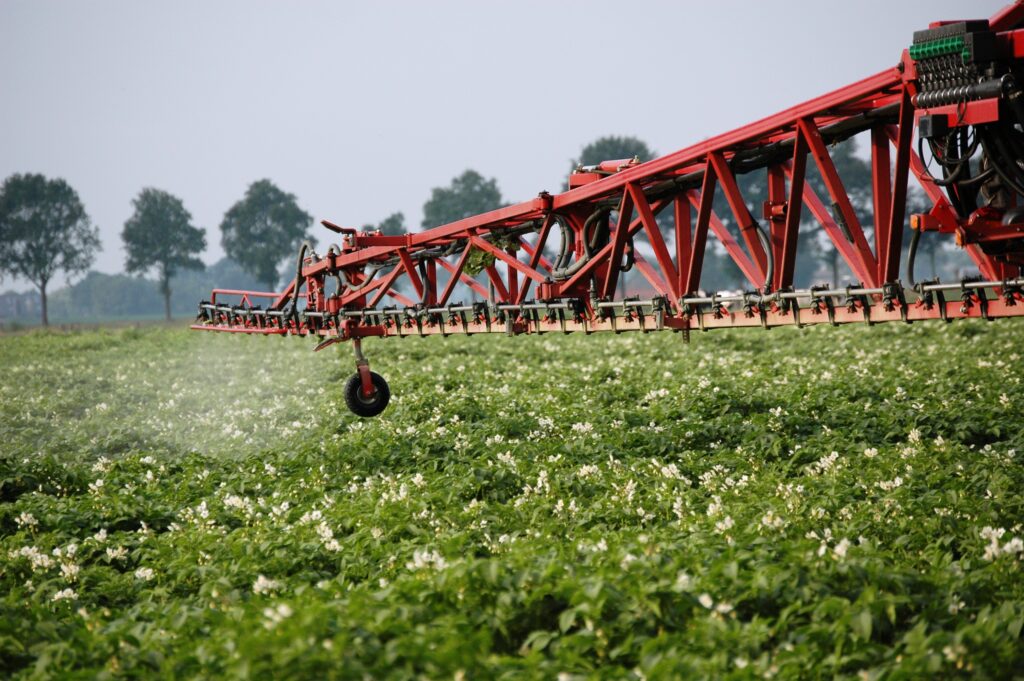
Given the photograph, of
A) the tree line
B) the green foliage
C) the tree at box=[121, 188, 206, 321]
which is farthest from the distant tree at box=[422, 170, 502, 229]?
the green foliage

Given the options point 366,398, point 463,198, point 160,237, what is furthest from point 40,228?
point 366,398

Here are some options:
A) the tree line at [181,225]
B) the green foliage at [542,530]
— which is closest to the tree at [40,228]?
the tree line at [181,225]

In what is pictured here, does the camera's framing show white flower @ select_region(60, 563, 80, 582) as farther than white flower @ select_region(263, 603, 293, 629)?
Yes

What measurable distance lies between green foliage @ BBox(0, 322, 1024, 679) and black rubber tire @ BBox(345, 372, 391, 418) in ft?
1.17

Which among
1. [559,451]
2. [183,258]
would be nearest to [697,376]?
Result: [559,451]

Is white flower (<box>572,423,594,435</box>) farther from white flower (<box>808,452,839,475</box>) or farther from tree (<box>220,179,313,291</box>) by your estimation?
tree (<box>220,179,313,291</box>)

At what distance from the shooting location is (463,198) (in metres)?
108

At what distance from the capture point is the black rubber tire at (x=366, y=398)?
14570 millimetres

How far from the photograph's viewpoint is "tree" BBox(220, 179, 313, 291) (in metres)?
107

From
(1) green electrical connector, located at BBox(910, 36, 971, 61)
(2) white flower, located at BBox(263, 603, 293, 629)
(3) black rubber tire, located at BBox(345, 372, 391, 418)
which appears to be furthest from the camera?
(3) black rubber tire, located at BBox(345, 372, 391, 418)

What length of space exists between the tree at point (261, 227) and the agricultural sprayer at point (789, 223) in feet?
317

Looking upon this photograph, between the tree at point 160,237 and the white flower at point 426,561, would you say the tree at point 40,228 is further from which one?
the white flower at point 426,561

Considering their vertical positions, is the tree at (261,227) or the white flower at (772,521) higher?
the tree at (261,227)

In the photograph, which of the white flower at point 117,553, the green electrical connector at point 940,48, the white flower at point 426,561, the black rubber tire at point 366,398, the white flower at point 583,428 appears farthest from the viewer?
the black rubber tire at point 366,398
